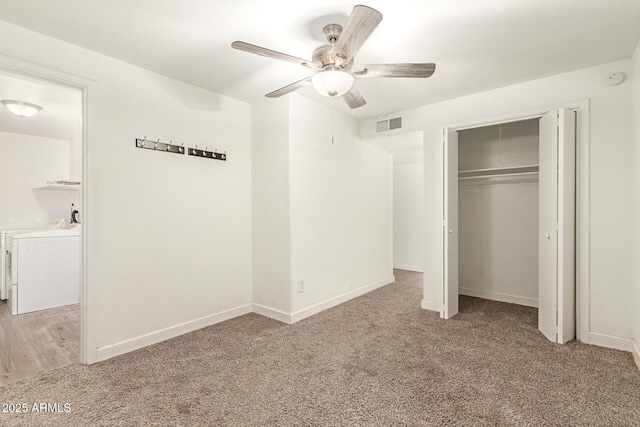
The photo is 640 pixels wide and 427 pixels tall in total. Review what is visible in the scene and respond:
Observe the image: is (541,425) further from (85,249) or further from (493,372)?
(85,249)

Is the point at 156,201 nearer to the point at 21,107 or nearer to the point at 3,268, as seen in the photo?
the point at 21,107

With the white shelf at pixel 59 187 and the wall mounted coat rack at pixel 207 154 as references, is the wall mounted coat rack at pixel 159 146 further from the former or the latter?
the white shelf at pixel 59 187

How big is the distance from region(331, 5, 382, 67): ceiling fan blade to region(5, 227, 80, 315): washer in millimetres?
4116

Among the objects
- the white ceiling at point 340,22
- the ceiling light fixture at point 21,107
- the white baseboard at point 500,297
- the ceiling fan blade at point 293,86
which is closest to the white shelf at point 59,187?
the ceiling light fixture at point 21,107

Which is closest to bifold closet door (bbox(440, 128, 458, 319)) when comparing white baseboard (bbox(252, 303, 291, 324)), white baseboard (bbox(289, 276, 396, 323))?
white baseboard (bbox(289, 276, 396, 323))

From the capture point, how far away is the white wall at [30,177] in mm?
4629

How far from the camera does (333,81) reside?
2018 mm

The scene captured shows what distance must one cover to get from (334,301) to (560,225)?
95.5 inches

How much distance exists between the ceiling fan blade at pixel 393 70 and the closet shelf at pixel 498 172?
239 cm

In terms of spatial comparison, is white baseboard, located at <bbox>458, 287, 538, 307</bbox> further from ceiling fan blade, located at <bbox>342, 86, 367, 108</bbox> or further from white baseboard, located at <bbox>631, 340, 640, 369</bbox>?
ceiling fan blade, located at <bbox>342, 86, 367, 108</bbox>

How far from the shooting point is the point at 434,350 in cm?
263

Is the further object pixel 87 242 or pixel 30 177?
pixel 30 177

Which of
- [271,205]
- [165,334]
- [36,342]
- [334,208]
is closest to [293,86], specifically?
[271,205]

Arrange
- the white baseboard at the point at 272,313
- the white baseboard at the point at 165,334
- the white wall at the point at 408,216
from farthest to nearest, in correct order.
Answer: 1. the white wall at the point at 408,216
2. the white baseboard at the point at 272,313
3. the white baseboard at the point at 165,334
